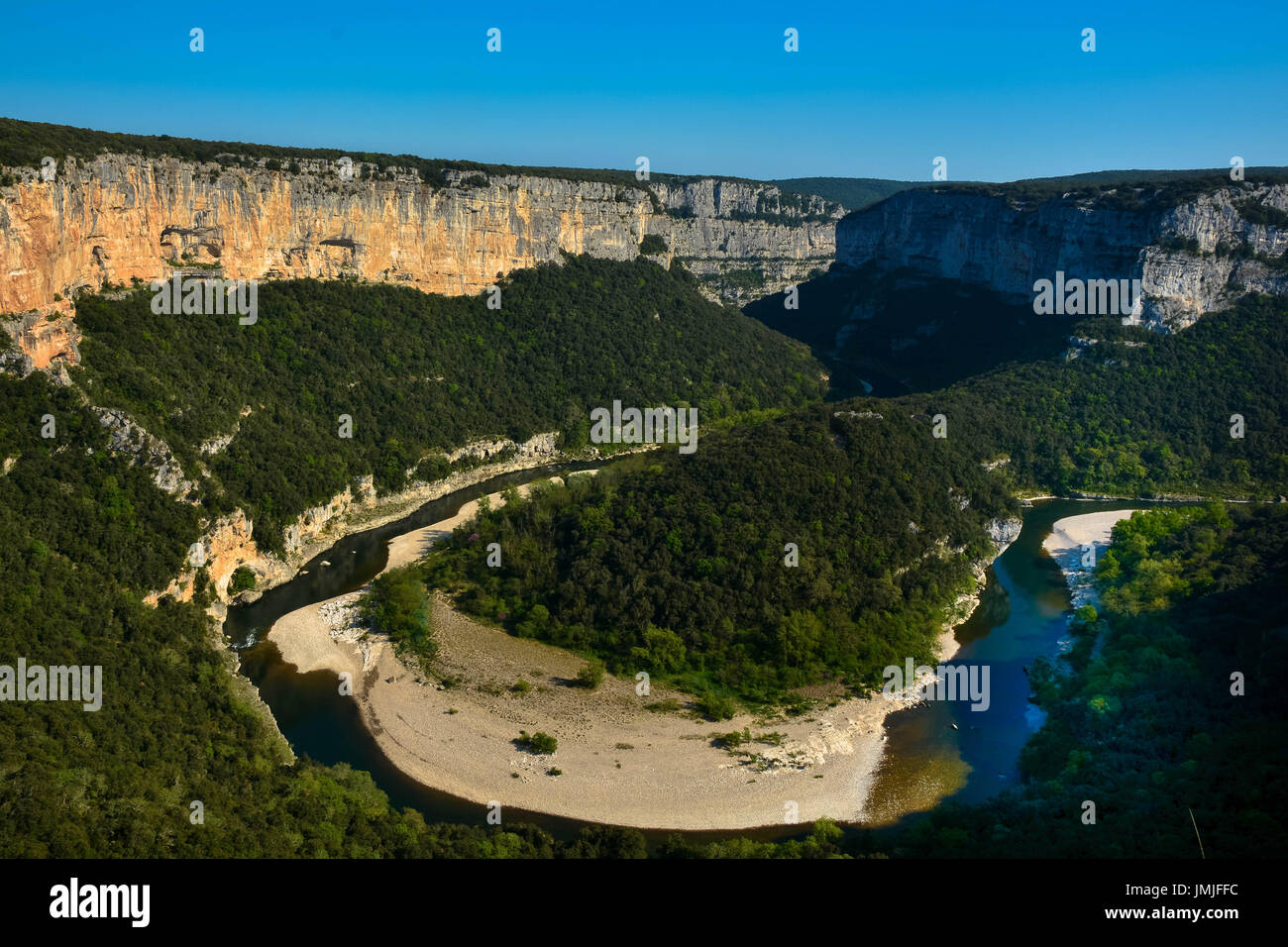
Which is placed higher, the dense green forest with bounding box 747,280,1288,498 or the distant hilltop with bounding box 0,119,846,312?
the distant hilltop with bounding box 0,119,846,312

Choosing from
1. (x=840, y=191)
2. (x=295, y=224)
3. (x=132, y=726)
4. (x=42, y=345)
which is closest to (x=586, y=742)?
(x=132, y=726)

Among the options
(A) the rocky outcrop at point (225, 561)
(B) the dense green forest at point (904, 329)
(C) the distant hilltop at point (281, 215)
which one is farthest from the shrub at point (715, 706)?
(B) the dense green forest at point (904, 329)

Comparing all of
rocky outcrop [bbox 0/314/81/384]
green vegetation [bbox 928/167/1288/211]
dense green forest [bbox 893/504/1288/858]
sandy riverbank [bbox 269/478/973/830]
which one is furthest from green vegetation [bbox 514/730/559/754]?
green vegetation [bbox 928/167/1288/211]

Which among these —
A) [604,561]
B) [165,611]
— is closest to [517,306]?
[604,561]

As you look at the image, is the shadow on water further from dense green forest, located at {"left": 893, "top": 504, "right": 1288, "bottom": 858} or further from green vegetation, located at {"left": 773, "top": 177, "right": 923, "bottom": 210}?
green vegetation, located at {"left": 773, "top": 177, "right": 923, "bottom": 210}

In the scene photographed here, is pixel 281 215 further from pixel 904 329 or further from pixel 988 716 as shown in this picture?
pixel 904 329

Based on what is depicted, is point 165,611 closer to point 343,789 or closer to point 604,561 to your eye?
point 343,789

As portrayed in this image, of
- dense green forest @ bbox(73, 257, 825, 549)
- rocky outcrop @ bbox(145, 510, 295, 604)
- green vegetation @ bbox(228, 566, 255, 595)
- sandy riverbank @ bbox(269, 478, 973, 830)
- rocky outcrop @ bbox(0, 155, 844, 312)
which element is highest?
rocky outcrop @ bbox(0, 155, 844, 312)
